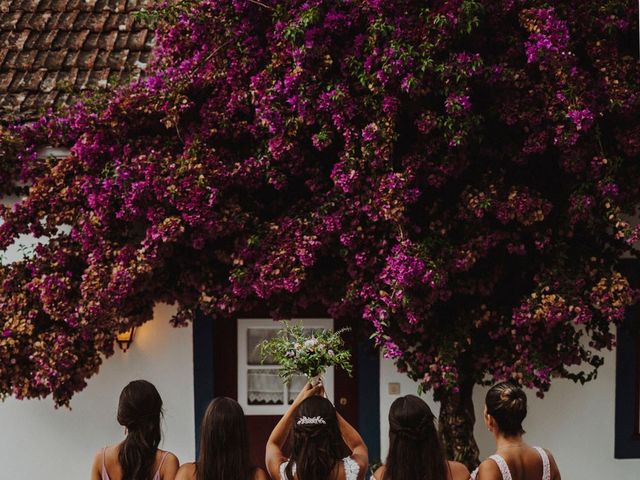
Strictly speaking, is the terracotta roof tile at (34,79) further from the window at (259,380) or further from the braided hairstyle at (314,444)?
the braided hairstyle at (314,444)

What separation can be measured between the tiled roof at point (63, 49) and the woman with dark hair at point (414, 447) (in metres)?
4.04

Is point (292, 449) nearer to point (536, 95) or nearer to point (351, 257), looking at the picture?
point (351, 257)

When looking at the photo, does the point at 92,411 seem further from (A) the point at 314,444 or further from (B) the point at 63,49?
(A) the point at 314,444

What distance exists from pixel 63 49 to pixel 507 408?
17.1ft

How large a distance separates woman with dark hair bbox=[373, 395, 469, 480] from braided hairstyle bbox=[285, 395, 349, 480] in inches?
10.9

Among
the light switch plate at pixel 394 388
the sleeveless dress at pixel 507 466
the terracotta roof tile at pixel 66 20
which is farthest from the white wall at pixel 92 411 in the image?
the sleeveless dress at pixel 507 466

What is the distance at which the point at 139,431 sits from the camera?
341 cm

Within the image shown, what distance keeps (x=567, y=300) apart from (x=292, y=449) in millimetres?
2461

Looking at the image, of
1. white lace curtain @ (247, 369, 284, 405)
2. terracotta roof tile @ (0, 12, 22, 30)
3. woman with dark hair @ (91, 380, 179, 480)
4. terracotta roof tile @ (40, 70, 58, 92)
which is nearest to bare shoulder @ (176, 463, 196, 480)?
woman with dark hair @ (91, 380, 179, 480)

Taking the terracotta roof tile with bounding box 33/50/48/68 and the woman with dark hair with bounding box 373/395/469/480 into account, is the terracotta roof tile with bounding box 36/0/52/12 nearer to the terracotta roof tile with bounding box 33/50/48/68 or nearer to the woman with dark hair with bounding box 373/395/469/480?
the terracotta roof tile with bounding box 33/50/48/68

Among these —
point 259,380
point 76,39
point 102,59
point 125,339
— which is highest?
point 76,39

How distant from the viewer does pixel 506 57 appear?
4.72m

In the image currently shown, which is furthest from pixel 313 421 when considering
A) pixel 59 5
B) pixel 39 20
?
pixel 59 5

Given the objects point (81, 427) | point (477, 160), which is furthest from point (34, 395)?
point (477, 160)
